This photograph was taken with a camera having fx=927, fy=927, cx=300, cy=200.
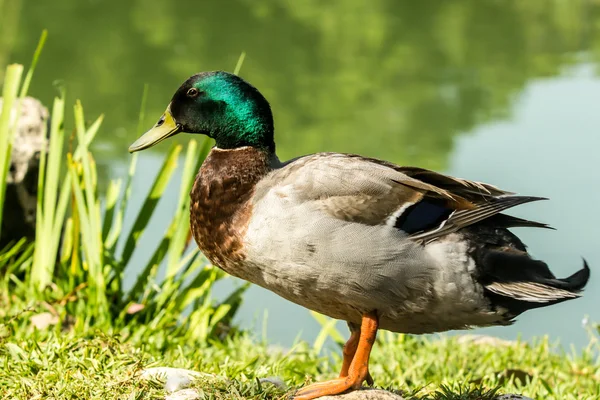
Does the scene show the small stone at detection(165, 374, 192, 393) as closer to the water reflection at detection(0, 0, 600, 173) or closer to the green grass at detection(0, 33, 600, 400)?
the green grass at detection(0, 33, 600, 400)

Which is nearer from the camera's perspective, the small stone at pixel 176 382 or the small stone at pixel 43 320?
the small stone at pixel 176 382

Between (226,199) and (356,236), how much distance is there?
48cm

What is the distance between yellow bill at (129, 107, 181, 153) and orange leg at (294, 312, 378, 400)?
3.24ft

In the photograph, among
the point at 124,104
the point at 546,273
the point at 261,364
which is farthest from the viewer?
the point at 124,104

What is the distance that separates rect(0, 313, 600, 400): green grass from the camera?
312 centimetres

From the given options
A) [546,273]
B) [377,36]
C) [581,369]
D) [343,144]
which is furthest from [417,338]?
[377,36]

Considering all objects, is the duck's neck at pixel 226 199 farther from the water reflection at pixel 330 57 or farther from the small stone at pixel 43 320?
the water reflection at pixel 330 57

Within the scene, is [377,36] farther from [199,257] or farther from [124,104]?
[199,257]

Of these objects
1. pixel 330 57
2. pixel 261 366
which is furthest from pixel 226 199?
pixel 330 57

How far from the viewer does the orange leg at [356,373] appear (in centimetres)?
302

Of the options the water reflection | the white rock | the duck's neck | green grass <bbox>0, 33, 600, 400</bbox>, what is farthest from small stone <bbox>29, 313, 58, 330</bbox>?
the water reflection

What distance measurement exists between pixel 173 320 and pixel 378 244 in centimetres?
176

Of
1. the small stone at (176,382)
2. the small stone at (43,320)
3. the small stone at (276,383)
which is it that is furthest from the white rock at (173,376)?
the small stone at (43,320)

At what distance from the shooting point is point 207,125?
10.9ft
